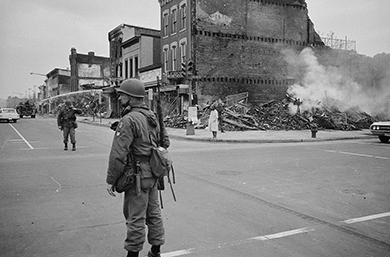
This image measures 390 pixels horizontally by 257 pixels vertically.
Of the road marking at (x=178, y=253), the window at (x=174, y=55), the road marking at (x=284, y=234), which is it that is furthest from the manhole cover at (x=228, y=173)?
the window at (x=174, y=55)

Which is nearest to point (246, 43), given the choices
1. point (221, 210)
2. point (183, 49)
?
point (183, 49)

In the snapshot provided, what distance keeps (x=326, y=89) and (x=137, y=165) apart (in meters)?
26.3

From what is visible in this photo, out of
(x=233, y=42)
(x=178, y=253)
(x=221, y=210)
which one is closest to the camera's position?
(x=178, y=253)

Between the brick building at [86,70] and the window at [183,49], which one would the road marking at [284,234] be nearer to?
the window at [183,49]

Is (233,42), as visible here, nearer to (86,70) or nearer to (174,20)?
(174,20)

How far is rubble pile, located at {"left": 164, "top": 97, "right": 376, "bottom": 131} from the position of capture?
23.3 meters

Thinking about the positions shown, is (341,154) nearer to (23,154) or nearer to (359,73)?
(23,154)

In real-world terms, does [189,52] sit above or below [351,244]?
above

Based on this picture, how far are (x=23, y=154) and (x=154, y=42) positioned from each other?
25.6 m

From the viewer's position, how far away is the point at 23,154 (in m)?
11.6

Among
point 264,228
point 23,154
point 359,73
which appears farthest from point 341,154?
point 359,73

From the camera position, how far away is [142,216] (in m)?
3.41

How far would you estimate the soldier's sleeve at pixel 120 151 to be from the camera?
11.0 ft

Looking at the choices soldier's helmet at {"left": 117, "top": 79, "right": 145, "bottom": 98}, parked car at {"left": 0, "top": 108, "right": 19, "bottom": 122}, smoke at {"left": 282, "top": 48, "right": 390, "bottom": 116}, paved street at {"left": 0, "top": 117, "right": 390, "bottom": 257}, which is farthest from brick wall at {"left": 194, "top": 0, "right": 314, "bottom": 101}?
soldier's helmet at {"left": 117, "top": 79, "right": 145, "bottom": 98}
